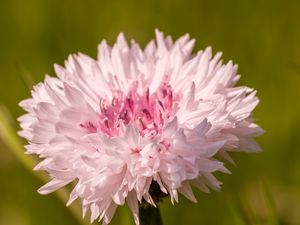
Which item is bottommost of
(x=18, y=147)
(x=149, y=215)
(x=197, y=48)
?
(x=149, y=215)

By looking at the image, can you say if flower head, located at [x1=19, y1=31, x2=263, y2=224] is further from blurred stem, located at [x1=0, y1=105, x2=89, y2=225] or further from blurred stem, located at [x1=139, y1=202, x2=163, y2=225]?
blurred stem, located at [x1=0, y1=105, x2=89, y2=225]

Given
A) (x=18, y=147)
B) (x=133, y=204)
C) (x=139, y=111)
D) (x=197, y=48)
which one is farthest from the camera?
(x=197, y=48)

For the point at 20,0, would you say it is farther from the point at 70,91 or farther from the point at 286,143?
the point at 70,91

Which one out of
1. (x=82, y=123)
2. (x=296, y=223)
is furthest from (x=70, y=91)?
(x=296, y=223)

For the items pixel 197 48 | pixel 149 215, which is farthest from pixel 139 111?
pixel 197 48

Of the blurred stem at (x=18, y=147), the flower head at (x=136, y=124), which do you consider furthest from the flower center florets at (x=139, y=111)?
the blurred stem at (x=18, y=147)

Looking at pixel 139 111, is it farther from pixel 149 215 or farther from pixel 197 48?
pixel 197 48

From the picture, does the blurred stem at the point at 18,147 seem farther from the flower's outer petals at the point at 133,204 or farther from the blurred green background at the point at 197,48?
the flower's outer petals at the point at 133,204
